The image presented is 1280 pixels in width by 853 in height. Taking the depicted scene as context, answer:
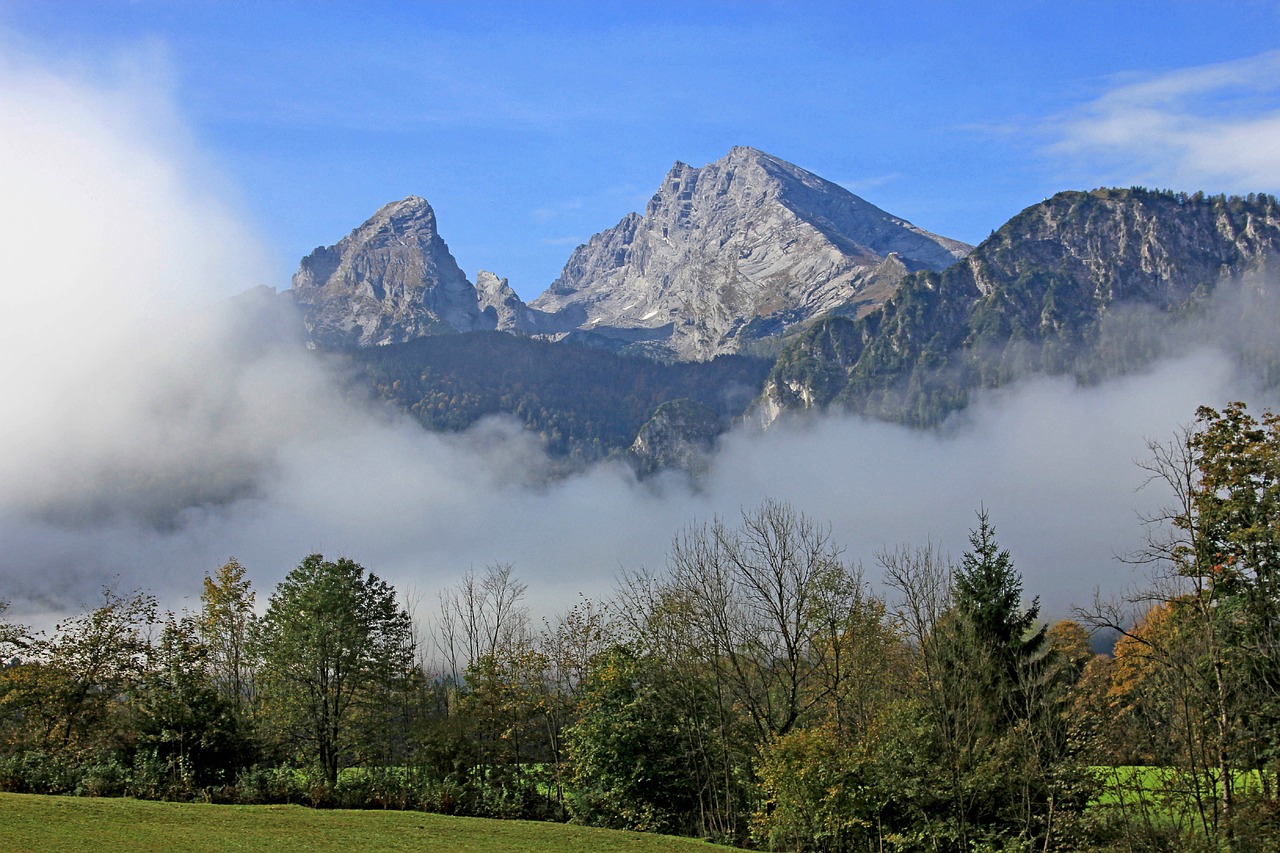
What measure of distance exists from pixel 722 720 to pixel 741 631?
528 cm

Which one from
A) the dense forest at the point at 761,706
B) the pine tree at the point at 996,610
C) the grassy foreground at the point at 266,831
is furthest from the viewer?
the pine tree at the point at 996,610

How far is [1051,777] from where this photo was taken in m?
38.4

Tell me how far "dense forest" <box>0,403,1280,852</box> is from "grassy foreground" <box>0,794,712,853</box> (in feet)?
14.1

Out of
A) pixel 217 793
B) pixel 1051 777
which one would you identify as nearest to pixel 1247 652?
pixel 1051 777

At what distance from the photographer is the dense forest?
38219 millimetres

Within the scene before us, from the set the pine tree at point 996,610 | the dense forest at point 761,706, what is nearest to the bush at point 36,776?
the dense forest at point 761,706

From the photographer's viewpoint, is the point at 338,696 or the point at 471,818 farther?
the point at 338,696

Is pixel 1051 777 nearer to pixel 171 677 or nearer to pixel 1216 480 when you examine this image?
pixel 1216 480

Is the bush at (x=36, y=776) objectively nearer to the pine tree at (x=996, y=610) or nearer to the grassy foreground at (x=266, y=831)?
the grassy foreground at (x=266, y=831)

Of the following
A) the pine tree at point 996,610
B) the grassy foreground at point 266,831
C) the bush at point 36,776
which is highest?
the pine tree at point 996,610

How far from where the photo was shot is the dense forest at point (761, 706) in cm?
3822

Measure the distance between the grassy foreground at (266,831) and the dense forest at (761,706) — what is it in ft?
14.1

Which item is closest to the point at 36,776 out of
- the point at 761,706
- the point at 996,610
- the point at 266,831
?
the point at 266,831

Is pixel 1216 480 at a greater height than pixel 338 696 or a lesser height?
greater
